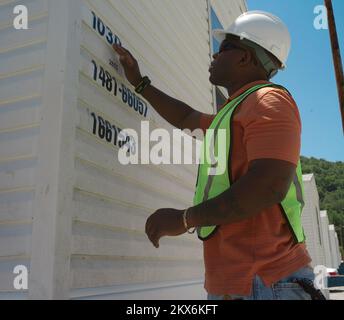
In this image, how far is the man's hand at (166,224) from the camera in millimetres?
1911

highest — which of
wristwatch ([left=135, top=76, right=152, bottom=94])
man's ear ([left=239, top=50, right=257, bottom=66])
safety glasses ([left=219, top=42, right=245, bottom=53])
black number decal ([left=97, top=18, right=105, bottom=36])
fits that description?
black number decal ([left=97, top=18, right=105, bottom=36])

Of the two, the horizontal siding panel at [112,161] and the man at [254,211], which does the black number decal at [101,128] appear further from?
the man at [254,211]

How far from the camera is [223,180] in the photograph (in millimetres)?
1991

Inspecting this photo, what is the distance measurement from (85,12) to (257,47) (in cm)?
106

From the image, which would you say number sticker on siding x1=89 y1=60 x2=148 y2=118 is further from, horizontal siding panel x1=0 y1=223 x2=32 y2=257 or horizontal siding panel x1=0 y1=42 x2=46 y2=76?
horizontal siding panel x1=0 y1=223 x2=32 y2=257

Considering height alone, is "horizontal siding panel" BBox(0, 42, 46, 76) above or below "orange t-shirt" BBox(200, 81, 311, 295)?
above

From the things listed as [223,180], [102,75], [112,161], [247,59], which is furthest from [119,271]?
[247,59]

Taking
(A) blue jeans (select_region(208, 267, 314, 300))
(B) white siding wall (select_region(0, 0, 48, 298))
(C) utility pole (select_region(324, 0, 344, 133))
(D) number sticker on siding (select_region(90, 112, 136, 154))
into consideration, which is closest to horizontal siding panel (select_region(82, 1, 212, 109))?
(B) white siding wall (select_region(0, 0, 48, 298))

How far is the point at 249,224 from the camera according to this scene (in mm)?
1899

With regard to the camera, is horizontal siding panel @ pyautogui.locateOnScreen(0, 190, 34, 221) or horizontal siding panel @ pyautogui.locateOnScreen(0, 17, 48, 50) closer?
horizontal siding panel @ pyautogui.locateOnScreen(0, 190, 34, 221)

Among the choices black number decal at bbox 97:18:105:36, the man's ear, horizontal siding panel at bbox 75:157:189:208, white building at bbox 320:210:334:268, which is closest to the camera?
horizontal siding panel at bbox 75:157:189:208

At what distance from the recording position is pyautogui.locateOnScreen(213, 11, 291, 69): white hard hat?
2457 millimetres

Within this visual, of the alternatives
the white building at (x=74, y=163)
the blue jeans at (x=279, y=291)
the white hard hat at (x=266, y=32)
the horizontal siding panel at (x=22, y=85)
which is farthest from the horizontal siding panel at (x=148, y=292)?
the white hard hat at (x=266, y=32)
